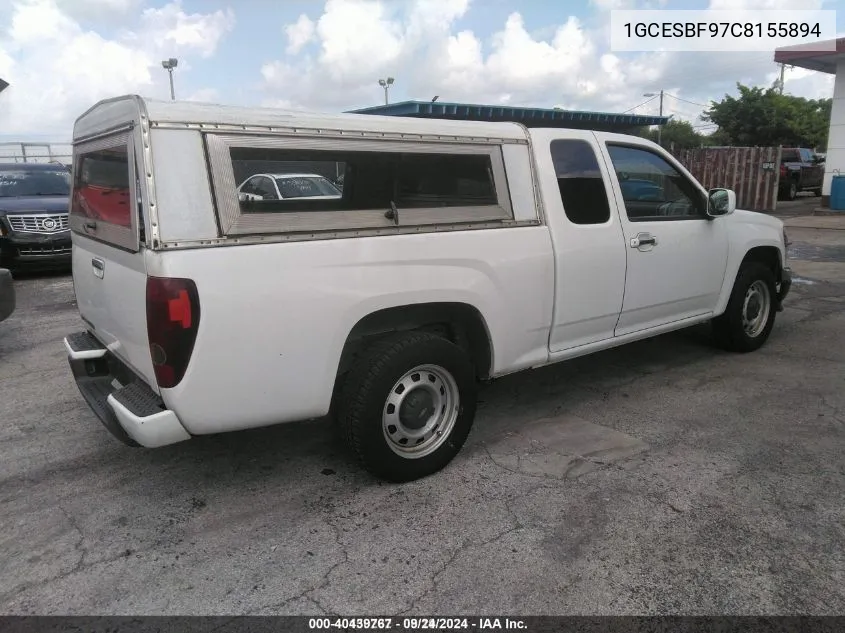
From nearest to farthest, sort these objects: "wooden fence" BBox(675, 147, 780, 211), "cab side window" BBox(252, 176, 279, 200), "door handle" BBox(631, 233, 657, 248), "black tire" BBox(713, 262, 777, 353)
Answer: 1. "cab side window" BBox(252, 176, 279, 200)
2. "door handle" BBox(631, 233, 657, 248)
3. "black tire" BBox(713, 262, 777, 353)
4. "wooden fence" BBox(675, 147, 780, 211)

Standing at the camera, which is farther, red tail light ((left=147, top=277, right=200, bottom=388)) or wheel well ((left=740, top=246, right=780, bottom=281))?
wheel well ((left=740, top=246, right=780, bottom=281))

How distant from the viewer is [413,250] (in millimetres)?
3211

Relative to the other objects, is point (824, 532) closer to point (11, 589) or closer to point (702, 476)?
point (702, 476)

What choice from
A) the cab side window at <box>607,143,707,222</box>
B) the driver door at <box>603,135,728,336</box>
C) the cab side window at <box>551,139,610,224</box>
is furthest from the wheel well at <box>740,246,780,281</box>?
the cab side window at <box>551,139,610,224</box>

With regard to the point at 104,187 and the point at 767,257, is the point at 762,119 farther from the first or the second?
the point at 104,187

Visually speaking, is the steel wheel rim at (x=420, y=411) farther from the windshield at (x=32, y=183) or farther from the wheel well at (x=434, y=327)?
the windshield at (x=32, y=183)

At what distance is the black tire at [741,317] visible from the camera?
523 cm

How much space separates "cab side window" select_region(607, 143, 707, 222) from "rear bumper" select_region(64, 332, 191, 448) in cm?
306

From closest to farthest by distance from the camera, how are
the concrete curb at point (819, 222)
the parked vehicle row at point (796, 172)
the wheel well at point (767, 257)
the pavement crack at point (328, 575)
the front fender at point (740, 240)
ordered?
the pavement crack at point (328, 575) < the front fender at point (740, 240) < the wheel well at point (767, 257) < the concrete curb at point (819, 222) < the parked vehicle row at point (796, 172)

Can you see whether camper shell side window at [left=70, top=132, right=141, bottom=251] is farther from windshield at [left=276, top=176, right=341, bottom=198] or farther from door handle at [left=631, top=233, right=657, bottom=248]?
door handle at [left=631, top=233, right=657, bottom=248]

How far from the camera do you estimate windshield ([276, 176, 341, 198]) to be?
3.10 m

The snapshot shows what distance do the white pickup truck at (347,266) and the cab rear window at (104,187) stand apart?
0.07ft

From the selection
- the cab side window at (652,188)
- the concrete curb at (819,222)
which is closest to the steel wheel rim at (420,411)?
the cab side window at (652,188)

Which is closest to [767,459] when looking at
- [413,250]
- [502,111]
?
[413,250]
